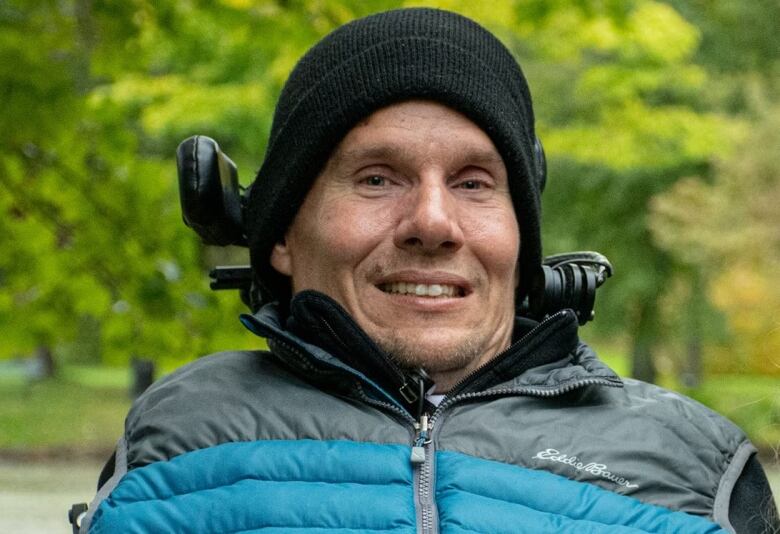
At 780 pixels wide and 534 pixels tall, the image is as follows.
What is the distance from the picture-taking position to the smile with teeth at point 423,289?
8.15ft

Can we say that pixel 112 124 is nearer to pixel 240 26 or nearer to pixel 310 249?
pixel 240 26

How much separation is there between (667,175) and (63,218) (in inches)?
530

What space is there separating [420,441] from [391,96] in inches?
27.8

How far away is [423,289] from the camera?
2.48 meters

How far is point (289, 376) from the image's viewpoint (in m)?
2.50

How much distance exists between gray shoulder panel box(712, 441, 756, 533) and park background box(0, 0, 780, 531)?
88 millimetres

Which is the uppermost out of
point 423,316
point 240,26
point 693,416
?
point 240,26

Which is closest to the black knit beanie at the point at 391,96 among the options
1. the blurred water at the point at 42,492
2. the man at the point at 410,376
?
the man at the point at 410,376

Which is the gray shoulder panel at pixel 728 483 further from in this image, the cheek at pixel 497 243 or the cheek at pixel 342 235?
the cheek at pixel 342 235

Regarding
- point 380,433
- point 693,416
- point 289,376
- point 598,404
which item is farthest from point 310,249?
point 693,416

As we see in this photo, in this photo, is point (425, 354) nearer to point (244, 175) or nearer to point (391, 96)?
point (391, 96)

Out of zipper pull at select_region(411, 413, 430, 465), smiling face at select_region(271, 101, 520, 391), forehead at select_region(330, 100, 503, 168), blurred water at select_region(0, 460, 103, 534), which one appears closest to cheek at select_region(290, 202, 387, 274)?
smiling face at select_region(271, 101, 520, 391)

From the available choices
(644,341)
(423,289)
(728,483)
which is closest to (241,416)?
(423,289)

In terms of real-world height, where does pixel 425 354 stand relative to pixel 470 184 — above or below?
below
